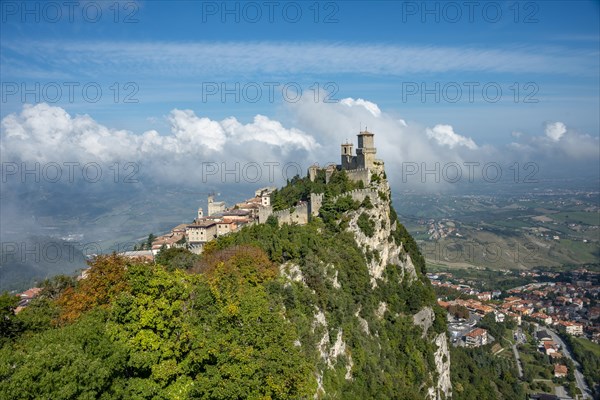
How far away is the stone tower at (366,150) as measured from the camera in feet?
162

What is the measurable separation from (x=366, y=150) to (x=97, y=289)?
108 ft

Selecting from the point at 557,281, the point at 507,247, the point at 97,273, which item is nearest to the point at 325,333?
the point at 97,273

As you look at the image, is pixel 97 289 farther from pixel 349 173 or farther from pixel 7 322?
pixel 349 173

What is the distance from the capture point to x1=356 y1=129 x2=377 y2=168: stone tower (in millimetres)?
49497

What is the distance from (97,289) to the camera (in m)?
23.2

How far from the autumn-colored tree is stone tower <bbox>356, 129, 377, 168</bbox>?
3048cm

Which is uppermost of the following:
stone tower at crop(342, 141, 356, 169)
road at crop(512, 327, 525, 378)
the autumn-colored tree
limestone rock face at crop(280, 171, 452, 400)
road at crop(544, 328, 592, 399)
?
stone tower at crop(342, 141, 356, 169)

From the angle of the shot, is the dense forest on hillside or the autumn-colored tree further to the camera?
the autumn-colored tree

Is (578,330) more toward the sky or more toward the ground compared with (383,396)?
more toward the ground

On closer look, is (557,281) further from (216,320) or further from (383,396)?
(216,320)

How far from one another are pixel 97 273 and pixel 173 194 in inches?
5724

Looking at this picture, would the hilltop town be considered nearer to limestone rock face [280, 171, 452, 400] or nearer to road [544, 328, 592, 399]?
limestone rock face [280, 171, 452, 400]

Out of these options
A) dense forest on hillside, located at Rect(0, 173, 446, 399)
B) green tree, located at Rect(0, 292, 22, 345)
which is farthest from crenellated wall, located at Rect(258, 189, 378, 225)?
green tree, located at Rect(0, 292, 22, 345)

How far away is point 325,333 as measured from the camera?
29328mm
